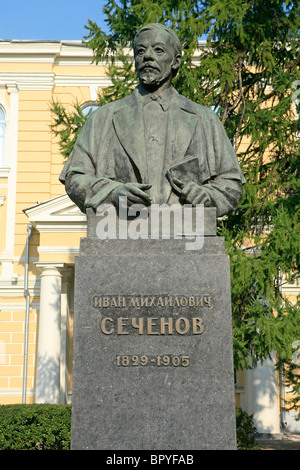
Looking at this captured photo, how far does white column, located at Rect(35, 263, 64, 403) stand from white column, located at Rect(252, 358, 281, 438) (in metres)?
4.94

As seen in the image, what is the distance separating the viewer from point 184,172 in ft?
16.1

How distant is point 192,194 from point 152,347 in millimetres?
1068

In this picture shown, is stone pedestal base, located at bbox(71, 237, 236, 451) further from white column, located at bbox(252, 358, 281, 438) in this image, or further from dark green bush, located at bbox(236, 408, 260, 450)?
white column, located at bbox(252, 358, 281, 438)

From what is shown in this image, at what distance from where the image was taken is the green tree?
37.4ft

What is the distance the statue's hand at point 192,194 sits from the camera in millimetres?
4805

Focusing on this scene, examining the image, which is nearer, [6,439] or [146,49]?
[146,49]

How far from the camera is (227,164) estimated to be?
5168 millimetres

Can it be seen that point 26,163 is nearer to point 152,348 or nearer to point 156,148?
point 156,148

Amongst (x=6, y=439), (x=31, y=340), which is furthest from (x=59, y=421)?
(x=31, y=340)

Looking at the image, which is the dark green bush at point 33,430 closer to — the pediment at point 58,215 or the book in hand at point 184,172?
the book in hand at point 184,172

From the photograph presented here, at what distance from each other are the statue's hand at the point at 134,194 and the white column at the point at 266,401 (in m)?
13.4

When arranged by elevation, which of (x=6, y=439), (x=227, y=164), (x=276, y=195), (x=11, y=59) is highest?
(x=11, y=59)
